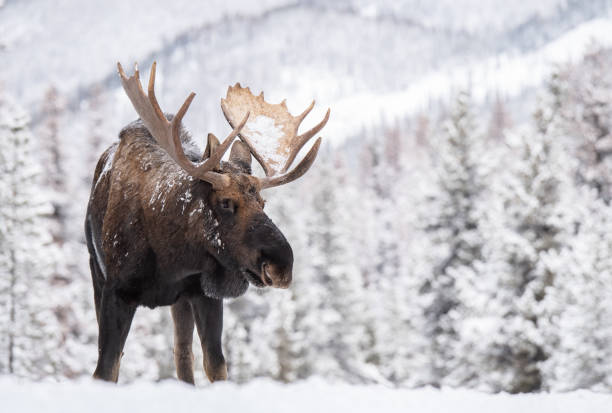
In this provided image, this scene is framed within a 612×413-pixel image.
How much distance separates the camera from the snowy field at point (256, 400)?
2.13 metres

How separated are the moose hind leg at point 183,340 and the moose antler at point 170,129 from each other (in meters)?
1.07

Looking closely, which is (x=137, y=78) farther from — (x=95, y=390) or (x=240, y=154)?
(x=95, y=390)

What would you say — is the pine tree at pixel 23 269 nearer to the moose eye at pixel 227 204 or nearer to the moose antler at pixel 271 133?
the moose antler at pixel 271 133

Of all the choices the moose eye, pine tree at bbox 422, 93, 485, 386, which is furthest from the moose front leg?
pine tree at bbox 422, 93, 485, 386

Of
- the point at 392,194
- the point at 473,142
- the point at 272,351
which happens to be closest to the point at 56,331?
the point at 272,351

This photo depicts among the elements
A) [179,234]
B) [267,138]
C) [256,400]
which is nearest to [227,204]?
[179,234]

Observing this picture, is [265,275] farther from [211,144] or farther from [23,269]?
[23,269]

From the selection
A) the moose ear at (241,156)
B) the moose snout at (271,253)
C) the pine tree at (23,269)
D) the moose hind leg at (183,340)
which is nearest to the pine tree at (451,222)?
the pine tree at (23,269)

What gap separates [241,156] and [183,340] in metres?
1.43

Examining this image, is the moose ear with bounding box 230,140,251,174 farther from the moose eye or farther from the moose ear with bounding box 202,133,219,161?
the moose eye

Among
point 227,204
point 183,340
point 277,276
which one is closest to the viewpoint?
point 277,276

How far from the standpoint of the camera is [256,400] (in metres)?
2.44

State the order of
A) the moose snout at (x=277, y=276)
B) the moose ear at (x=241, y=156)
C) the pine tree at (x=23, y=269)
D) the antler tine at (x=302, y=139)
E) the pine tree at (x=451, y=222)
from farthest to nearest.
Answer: the pine tree at (x=451, y=222), the pine tree at (x=23, y=269), the antler tine at (x=302, y=139), the moose ear at (x=241, y=156), the moose snout at (x=277, y=276)

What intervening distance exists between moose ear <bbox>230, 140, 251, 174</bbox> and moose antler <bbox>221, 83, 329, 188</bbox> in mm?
133
